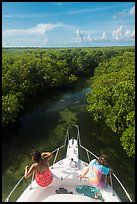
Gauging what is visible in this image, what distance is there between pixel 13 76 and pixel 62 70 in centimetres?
1022

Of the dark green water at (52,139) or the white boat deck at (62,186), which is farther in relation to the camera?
the dark green water at (52,139)

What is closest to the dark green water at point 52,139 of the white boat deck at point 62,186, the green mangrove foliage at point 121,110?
the green mangrove foliage at point 121,110

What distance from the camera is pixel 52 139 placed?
13508 millimetres

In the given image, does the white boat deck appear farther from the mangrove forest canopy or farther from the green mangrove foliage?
the mangrove forest canopy

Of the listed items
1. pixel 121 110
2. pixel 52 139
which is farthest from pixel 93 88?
pixel 121 110

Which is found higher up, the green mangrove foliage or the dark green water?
the green mangrove foliage

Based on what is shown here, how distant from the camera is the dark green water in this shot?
32.9 ft

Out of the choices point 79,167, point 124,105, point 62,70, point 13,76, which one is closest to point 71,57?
point 62,70

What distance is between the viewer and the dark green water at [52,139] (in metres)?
10.0

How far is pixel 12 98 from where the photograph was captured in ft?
47.3

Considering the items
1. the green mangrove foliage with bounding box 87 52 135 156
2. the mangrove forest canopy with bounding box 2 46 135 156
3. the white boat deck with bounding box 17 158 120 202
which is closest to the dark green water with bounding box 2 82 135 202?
the mangrove forest canopy with bounding box 2 46 135 156

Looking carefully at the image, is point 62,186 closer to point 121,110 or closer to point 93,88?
point 121,110

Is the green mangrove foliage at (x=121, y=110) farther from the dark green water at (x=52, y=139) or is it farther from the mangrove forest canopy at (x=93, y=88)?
the dark green water at (x=52, y=139)

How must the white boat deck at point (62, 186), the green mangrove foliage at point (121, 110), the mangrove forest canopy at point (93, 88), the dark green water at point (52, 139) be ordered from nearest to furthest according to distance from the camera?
the white boat deck at point (62, 186) → the green mangrove foliage at point (121, 110) → the dark green water at point (52, 139) → the mangrove forest canopy at point (93, 88)
